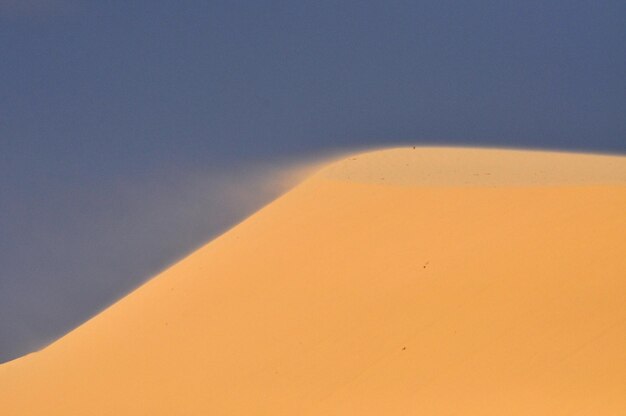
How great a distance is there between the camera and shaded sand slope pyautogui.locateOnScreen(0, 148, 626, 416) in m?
9.78

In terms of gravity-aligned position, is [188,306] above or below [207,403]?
above

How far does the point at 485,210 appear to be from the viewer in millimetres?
12680

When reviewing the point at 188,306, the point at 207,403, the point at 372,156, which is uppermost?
the point at 372,156

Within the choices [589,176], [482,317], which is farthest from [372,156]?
[482,317]

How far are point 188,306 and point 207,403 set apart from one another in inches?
103

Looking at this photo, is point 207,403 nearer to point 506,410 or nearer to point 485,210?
point 506,410

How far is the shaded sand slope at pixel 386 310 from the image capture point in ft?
32.1

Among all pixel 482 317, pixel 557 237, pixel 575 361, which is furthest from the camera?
pixel 557 237

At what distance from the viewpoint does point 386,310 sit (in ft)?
36.6

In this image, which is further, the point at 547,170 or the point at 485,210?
the point at 547,170

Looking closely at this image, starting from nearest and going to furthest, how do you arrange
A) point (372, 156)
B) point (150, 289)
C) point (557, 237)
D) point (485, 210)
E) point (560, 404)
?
point (560, 404) → point (557, 237) → point (485, 210) → point (150, 289) → point (372, 156)

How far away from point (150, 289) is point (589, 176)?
621cm

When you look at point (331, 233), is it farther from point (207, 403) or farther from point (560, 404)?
point (560, 404)

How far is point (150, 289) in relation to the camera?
45.3 ft
